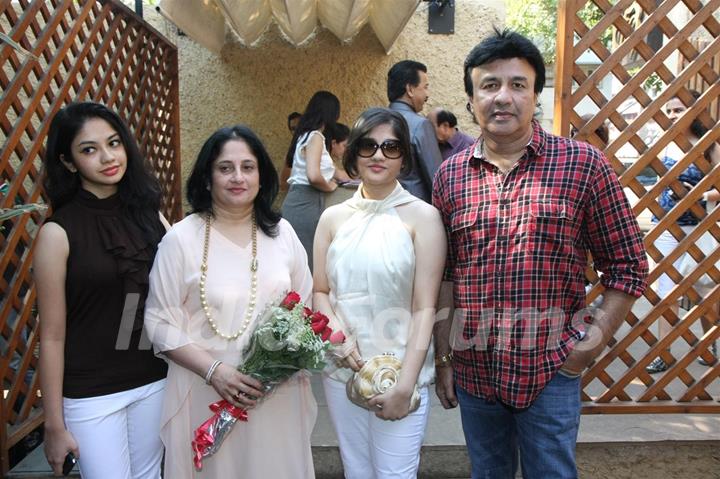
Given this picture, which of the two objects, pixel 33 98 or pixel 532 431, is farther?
pixel 33 98

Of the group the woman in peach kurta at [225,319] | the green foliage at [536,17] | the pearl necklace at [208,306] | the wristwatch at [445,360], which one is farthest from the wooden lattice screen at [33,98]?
the green foliage at [536,17]

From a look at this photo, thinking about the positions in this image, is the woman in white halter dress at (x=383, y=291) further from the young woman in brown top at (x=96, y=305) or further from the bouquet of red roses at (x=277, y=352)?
the young woman in brown top at (x=96, y=305)

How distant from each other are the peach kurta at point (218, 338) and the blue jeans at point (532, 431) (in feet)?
2.07

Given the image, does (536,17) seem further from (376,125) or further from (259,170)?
(259,170)

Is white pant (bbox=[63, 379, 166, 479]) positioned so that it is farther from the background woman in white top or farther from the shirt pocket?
the background woman in white top

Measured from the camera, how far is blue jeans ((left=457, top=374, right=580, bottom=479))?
1.84 meters

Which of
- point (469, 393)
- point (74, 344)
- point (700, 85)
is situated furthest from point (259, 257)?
point (700, 85)

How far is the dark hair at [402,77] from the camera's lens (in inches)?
141

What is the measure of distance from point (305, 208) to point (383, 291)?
204 centimetres

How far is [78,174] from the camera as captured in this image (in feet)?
6.70

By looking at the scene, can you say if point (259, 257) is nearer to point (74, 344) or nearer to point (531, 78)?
point (74, 344)

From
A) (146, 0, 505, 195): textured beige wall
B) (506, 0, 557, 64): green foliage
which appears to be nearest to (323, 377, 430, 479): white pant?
(146, 0, 505, 195): textured beige wall

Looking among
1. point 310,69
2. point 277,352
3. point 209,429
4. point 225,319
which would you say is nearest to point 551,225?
point 277,352

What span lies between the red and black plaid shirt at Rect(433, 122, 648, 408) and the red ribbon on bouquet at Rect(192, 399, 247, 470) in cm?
83
